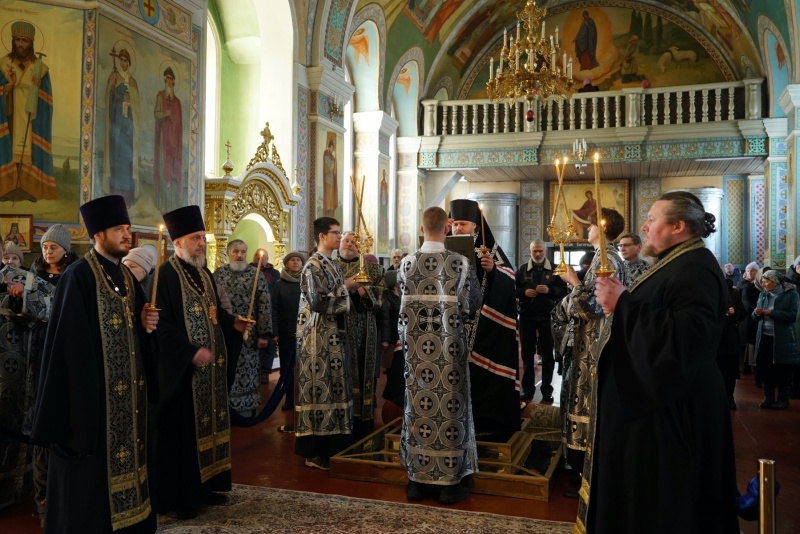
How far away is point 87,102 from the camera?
6.76m

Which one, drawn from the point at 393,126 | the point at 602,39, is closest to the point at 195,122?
the point at 393,126

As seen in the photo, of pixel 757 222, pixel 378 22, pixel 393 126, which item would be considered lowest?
pixel 757 222

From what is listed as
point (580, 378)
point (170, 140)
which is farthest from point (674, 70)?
point (580, 378)

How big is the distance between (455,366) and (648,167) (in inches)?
528

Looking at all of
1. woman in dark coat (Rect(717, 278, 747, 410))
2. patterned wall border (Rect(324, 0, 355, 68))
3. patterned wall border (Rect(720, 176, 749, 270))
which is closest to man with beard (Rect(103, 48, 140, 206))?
patterned wall border (Rect(324, 0, 355, 68))

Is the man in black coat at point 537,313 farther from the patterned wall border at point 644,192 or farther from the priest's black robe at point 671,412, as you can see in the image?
the patterned wall border at point 644,192

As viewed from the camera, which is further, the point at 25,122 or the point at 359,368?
the point at 25,122

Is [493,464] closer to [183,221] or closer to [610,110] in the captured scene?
[183,221]

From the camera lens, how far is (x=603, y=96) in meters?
15.4

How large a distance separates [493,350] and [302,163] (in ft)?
22.2

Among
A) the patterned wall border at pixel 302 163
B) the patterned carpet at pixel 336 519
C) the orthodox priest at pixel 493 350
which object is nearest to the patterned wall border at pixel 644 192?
the patterned wall border at pixel 302 163

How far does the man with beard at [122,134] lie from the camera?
6973 millimetres

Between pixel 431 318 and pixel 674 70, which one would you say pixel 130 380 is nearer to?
pixel 431 318

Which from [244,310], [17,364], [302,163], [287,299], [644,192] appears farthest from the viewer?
[644,192]
